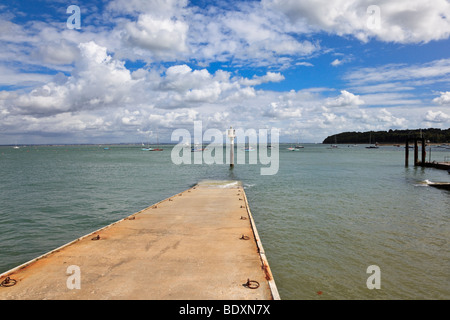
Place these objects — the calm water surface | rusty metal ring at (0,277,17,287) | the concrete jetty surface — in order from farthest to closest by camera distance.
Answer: the calm water surface < rusty metal ring at (0,277,17,287) < the concrete jetty surface

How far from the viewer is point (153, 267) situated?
6445mm

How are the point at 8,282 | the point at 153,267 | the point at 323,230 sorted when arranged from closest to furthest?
the point at 8,282 < the point at 153,267 < the point at 323,230

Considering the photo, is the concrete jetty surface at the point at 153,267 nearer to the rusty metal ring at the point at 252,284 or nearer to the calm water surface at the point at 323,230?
the rusty metal ring at the point at 252,284

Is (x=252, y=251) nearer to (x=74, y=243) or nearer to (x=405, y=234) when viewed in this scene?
(x=74, y=243)

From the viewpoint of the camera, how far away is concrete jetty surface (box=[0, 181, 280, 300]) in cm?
526

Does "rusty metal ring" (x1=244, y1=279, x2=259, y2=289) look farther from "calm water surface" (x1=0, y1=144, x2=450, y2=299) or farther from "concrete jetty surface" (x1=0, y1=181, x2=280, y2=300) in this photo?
"calm water surface" (x1=0, y1=144, x2=450, y2=299)

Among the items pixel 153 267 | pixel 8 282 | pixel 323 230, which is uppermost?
pixel 8 282

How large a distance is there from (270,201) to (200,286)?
14223mm

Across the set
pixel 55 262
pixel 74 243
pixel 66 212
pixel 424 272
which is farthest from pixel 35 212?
pixel 424 272

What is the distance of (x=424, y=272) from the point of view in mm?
8375

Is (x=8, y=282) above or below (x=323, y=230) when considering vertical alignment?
above

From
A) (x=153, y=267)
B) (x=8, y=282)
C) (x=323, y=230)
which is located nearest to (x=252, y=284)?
(x=153, y=267)

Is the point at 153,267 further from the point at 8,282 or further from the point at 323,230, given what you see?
the point at 323,230

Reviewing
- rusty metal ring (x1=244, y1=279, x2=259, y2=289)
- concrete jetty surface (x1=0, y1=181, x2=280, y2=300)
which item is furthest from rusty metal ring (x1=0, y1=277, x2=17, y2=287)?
rusty metal ring (x1=244, y1=279, x2=259, y2=289)
